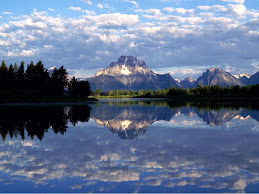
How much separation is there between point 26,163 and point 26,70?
512 ft

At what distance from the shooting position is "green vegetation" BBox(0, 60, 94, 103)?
411ft

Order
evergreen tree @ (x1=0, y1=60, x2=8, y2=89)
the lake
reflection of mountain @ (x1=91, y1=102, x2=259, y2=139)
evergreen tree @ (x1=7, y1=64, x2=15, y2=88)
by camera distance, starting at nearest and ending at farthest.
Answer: the lake
reflection of mountain @ (x1=91, y1=102, x2=259, y2=139)
evergreen tree @ (x1=0, y1=60, x2=8, y2=89)
evergreen tree @ (x1=7, y1=64, x2=15, y2=88)

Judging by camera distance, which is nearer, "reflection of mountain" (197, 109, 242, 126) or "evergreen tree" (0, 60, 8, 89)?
"reflection of mountain" (197, 109, 242, 126)

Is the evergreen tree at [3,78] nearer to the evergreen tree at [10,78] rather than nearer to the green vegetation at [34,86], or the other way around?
the green vegetation at [34,86]

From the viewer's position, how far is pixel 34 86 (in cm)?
15450

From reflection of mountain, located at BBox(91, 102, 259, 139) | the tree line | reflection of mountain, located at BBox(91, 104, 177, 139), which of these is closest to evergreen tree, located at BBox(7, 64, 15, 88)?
the tree line

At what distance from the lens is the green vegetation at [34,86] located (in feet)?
411

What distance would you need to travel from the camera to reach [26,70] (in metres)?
157

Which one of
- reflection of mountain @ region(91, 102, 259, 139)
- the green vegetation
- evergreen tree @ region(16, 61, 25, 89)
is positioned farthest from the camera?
evergreen tree @ region(16, 61, 25, 89)

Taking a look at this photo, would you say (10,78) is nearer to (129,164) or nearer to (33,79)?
(33,79)

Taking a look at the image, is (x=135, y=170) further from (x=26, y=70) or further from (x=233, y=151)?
(x=26, y=70)

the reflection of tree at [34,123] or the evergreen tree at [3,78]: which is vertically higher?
the evergreen tree at [3,78]

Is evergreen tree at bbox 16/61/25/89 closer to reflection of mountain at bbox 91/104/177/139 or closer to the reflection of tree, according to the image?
the reflection of tree

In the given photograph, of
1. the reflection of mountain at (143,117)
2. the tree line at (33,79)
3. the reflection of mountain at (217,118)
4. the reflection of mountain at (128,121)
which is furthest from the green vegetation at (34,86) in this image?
the reflection of mountain at (217,118)
